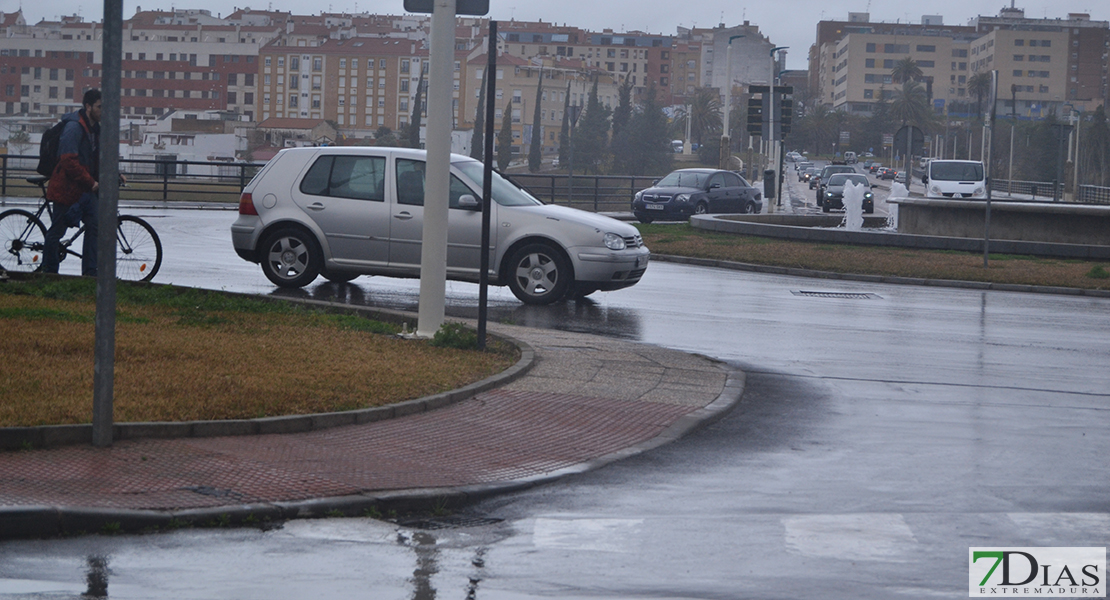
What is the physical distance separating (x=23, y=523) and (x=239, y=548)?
0.88 meters

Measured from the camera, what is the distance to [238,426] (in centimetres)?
732

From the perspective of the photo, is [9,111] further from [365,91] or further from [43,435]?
[43,435]

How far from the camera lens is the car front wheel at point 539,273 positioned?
14.8 meters

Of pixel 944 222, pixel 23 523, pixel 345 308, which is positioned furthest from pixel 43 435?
pixel 944 222

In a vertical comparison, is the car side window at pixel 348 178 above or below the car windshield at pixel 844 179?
below

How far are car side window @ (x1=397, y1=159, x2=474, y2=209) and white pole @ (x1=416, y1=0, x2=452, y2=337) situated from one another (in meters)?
3.56

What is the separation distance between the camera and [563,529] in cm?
584

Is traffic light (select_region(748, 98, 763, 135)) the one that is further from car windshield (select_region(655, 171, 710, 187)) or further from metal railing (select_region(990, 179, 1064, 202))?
Answer: metal railing (select_region(990, 179, 1064, 202))

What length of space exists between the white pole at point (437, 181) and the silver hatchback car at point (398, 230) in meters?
3.30

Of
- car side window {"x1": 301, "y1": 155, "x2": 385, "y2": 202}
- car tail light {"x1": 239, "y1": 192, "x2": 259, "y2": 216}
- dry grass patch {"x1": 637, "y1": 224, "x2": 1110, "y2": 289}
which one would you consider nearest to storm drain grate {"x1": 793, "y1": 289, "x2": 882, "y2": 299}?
dry grass patch {"x1": 637, "y1": 224, "x2": 1110, "y2": 289}

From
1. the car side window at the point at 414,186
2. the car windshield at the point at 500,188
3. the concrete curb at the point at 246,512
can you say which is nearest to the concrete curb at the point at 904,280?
the car windshield at the point at 500,188

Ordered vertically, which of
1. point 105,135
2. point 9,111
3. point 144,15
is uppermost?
point 144,15

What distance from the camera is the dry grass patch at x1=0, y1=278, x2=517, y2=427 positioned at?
299 inches

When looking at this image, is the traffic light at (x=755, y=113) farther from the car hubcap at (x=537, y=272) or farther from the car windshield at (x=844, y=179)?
the car hubcap at (x=537, y=272)
